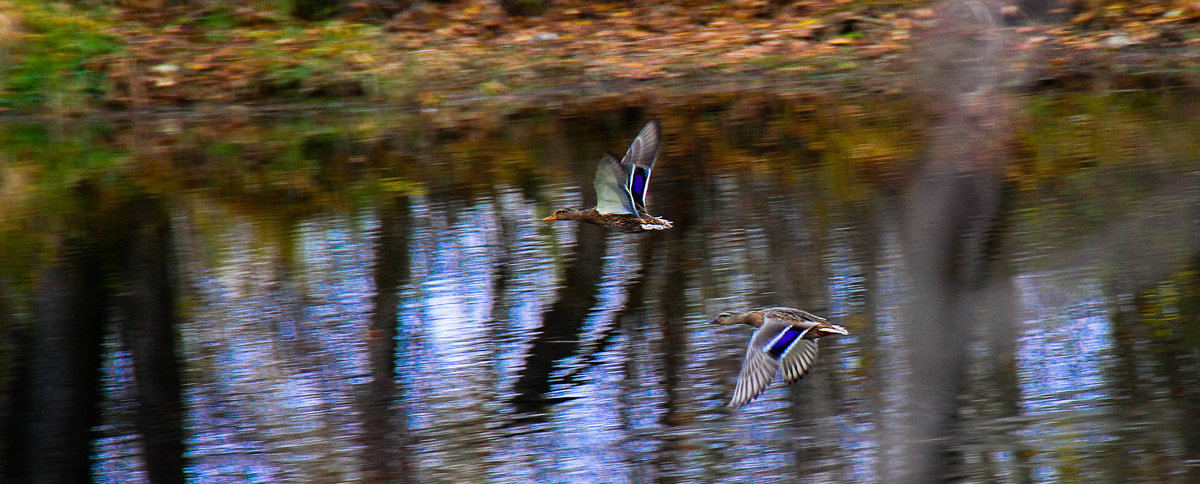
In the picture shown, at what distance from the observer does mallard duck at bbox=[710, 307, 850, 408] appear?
14.3 feet

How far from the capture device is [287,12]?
14.8 metres

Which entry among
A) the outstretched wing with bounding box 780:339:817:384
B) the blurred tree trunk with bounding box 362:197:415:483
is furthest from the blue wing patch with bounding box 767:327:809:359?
the blurred tree trunk with bounding box 362:197:415:483

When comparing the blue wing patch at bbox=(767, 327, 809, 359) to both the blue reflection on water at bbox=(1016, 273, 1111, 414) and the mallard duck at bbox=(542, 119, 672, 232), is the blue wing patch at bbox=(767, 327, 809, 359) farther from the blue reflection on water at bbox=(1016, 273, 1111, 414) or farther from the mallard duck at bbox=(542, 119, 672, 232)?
the mallard duck at bbox=(542, 119, 672, 232)

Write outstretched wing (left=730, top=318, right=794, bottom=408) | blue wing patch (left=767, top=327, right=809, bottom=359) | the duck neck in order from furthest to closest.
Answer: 1. the duck neck
2. blue wing patch (left=767, top=327, right=809, bottom=359)
3. outstretched wing (left=730, top=318, right=794, bottom=408)

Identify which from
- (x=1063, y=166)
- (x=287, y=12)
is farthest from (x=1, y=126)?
(x=1063, y=166)

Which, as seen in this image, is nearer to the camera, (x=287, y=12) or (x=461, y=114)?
(x=461, y=114)

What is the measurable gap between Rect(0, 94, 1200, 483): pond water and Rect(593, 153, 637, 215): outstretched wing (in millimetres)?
379

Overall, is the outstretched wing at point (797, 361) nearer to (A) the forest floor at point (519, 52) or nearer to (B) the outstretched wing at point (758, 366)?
(B) the outstretched wing at point (758, 366)

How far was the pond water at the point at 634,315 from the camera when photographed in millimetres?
4586

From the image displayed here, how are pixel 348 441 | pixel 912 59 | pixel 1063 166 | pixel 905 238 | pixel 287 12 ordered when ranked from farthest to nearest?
pixel 287 12, pixel 912 59, pixel 1063 166, pixel 905 238, pixel 348 441

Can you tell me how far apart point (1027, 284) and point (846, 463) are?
6.26 feet

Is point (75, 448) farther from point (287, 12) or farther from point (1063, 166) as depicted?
point (287, 12)

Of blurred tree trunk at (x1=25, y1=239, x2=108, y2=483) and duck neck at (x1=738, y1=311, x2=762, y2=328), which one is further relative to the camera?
duck neck at (x1=738, y1=311, x2=762, y2=328)

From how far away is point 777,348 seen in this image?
453cm
